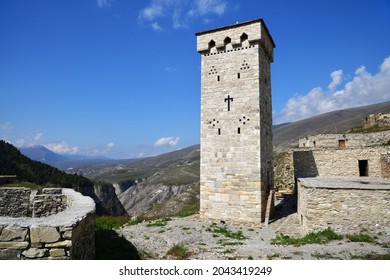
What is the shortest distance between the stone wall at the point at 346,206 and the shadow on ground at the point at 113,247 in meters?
7.51

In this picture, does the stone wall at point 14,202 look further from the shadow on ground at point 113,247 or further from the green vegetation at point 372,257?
the green vegetation at point 372,257

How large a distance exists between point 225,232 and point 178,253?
4.58 meters

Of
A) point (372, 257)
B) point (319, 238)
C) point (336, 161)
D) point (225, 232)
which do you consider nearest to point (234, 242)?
point (225, 232)

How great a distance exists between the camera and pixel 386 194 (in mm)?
11555

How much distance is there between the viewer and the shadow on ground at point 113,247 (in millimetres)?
8969

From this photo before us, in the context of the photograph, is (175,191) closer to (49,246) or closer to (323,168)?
(323,168)

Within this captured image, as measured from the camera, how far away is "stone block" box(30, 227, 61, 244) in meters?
5.38

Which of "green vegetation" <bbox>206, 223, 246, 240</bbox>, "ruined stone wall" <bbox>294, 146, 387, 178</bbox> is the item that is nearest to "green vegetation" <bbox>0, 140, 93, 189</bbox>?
"green vegetation" <bbox>206, 223, 246, 240</bbox>

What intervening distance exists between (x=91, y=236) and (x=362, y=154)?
18.3 metres

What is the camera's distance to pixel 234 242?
38.8 ft

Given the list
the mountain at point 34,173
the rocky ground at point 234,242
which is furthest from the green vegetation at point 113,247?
the mountain at point 34,173

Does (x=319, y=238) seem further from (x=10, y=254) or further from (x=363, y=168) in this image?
(x=363, y=168)

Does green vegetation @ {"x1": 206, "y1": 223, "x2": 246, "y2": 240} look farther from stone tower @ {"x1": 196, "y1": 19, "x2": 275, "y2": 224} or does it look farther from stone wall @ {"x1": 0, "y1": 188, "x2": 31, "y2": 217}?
stone wall @ {"x1": 0, "y1": 188, "x2": 31, "y2": 217}

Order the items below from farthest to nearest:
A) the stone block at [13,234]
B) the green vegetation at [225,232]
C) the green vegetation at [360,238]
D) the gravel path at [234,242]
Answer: the green vegetation at [225,232] < the green vegetation at [360,238] < the gravel path at [234,242] < the stone block at [13,234]
